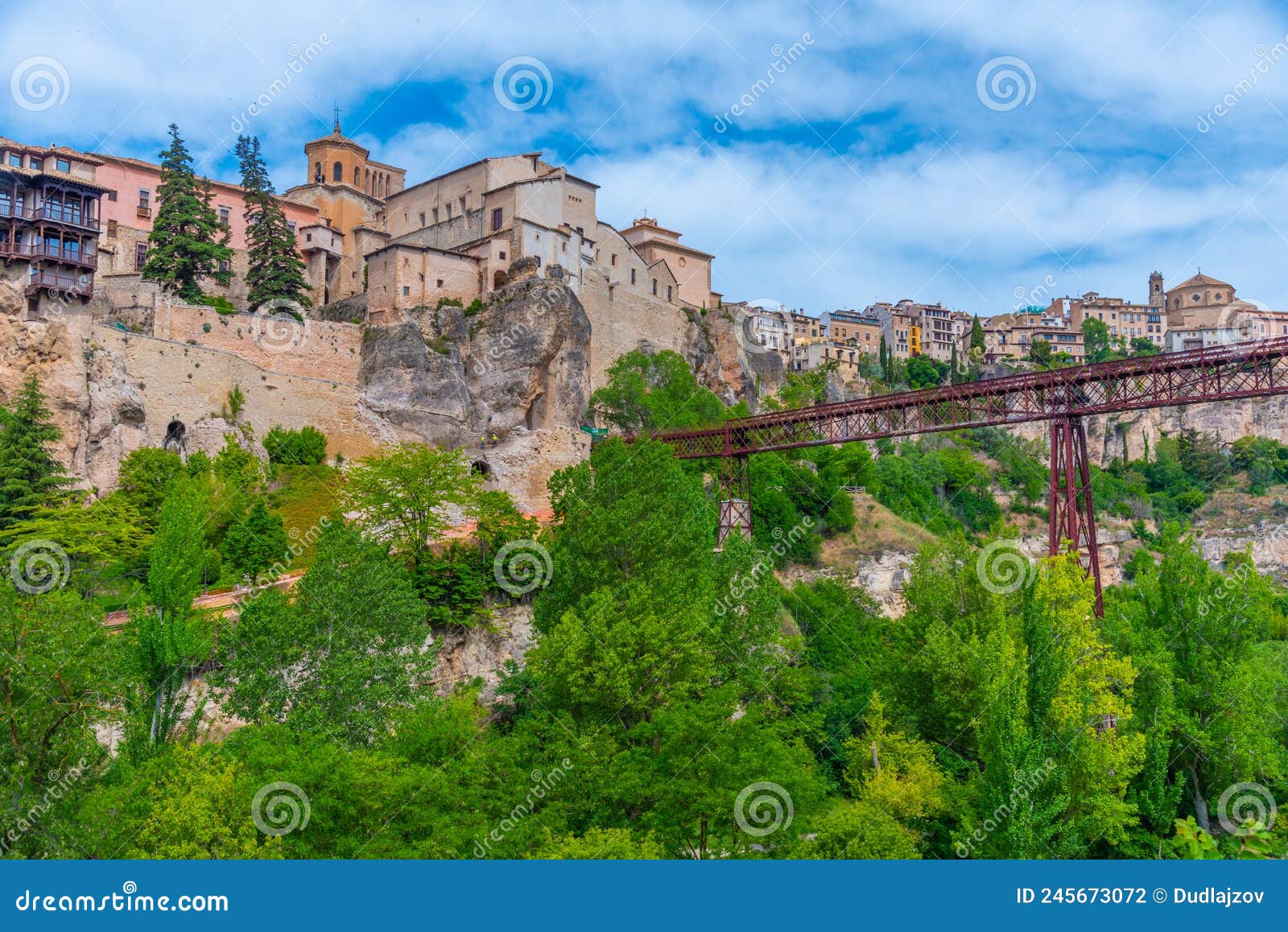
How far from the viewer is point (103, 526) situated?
3503 centimetres

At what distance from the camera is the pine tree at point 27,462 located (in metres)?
35.0

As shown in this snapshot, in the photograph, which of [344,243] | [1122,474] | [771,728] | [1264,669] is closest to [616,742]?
[771,728]

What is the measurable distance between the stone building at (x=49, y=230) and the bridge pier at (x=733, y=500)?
83.1ft

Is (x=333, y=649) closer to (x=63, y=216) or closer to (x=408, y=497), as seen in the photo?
(x=408, y=497)

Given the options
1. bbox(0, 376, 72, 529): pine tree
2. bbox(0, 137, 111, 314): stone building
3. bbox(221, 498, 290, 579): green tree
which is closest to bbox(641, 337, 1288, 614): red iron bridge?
bbox(221, 498, 290, 579): green tree

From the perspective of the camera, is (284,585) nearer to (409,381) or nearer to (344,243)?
(409,381)

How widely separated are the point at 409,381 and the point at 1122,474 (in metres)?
77.4

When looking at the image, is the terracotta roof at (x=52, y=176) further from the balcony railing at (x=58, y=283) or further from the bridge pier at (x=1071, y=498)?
the bridge pier at (x=1071, y=498)

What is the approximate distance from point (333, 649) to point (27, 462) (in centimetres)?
1485

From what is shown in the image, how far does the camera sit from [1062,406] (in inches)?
1569

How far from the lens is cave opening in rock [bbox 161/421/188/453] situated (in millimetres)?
43997

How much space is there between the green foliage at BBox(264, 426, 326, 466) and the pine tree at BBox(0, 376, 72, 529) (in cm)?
1050

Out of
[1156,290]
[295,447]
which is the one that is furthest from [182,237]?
[1156,290]

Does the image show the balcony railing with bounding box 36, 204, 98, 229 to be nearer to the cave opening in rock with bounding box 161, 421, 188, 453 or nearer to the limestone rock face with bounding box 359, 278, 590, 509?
the cave opening in rock with bounding box 161, 421, 188, 453
